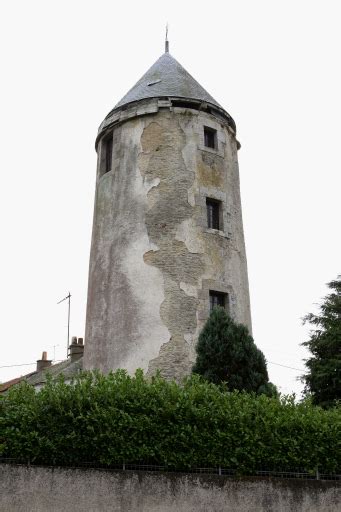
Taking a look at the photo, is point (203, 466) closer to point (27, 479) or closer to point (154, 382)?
point (154, 382)

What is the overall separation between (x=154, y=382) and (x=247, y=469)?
2566 millimetres

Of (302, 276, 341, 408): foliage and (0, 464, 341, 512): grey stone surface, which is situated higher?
(302, 276, 341, 408): foliage

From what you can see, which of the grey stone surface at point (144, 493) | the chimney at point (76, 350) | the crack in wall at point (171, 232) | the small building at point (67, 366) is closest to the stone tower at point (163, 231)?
the crack in wall at point (171, 232)

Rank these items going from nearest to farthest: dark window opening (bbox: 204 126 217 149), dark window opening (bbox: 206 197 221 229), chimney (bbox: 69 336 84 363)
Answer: dark window opening (bbox: 206 197 221 229) → dark window opening (bbox: 204 126 217 149) → chimney (bbox: 69 336 84 363)

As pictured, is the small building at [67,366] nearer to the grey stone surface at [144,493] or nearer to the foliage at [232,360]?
the foliage at [232,360]

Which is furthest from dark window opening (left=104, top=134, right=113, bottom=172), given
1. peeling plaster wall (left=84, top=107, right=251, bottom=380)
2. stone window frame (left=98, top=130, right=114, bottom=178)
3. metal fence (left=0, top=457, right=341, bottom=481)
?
metal fence (left=0, top=457, right=341, bottom=481)

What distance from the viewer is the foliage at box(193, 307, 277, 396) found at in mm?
16953

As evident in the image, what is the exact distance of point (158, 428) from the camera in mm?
12578

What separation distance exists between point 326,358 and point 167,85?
14979mm

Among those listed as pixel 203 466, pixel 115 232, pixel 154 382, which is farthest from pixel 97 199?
pixel 203 466

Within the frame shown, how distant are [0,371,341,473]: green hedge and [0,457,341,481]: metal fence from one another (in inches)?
3.4

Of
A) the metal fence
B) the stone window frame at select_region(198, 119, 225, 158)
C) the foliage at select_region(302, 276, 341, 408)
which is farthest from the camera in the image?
the foliage at select_region(302, 276, 341, 408)

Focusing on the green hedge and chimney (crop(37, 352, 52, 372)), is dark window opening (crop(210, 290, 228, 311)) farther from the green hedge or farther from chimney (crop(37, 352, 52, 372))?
chimney (crop(37, 352, 52, 372))

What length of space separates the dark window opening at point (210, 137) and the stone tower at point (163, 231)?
4cm
